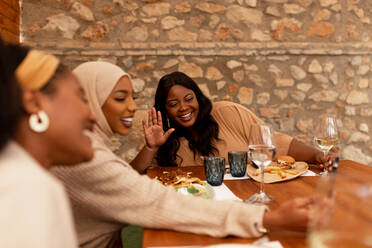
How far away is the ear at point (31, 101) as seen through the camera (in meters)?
0.52

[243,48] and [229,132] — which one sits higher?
[243,48]

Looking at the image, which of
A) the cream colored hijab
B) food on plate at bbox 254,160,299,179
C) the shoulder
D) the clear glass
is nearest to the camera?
the clear glass

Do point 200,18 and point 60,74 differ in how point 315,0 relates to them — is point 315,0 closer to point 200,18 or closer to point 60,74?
point 200,18

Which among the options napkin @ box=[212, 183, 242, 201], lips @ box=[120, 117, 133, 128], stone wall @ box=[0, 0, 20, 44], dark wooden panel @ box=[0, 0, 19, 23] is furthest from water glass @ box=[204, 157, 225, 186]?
dark wooden panel @ box=[0, 0, 19, 23]

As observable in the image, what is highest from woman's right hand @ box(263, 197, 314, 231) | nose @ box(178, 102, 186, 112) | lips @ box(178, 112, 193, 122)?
nose @ box(178, 102, 186, 112)

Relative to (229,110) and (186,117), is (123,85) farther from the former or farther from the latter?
(229,110)

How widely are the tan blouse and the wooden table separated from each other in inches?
15.2

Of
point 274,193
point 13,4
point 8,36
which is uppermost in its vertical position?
point 13,4

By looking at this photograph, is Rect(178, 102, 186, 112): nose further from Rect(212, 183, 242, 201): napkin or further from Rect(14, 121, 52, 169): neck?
Rect(14, 121, 52, 169): neck

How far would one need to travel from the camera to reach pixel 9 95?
1.55 feet

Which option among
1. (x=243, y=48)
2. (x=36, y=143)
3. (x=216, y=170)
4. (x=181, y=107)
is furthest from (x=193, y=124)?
(x=36, y=143)

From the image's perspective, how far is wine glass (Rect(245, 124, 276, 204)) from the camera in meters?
1.04

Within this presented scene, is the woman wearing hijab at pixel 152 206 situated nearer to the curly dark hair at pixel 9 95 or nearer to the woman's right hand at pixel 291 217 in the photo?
the woman's right hand at pixel 291 217

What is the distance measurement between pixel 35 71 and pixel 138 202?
450 millimetres
